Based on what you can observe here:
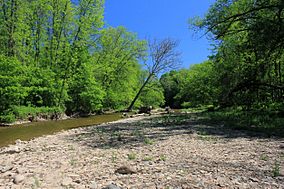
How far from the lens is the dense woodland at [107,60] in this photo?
16062mm

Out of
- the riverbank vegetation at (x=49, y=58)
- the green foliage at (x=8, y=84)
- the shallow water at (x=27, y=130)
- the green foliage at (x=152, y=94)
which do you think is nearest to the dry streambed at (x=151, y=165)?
the shallow water at (x=27, y=130)

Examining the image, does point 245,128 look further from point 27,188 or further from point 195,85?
point 195,85

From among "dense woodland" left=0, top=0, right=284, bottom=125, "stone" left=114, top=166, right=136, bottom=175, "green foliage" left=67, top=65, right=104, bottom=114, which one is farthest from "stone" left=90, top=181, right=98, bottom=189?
"green foliage" left=67, top=65, right=104, bottom=114

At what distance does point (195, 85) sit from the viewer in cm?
3512

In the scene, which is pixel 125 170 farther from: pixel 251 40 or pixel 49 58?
pixel 49 58

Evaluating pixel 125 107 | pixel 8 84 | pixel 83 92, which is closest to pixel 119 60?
pixel 125 107

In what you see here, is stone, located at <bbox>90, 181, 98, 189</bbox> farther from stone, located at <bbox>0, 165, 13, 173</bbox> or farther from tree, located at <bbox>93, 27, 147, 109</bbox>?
tree, located at <bbox>93, 27, 147, 109</bbox>

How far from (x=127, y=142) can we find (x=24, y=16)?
23.2m

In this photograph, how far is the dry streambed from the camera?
16.6ft

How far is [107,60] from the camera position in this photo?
41.6 m

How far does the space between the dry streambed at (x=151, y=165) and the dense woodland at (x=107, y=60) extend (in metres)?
7.95

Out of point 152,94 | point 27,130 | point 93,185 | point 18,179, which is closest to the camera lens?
point 93,185

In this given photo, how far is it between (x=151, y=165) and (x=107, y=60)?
3647 centimetres

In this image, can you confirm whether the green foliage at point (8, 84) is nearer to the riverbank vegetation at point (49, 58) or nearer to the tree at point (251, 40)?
the riverbank vegetation at point (49, 58)
